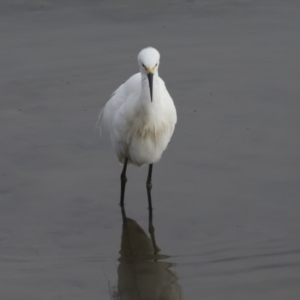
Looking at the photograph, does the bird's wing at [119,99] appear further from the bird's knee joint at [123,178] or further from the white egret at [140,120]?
the bird's knee joint at [123,178]

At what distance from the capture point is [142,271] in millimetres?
4520

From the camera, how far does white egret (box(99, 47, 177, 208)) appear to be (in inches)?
188

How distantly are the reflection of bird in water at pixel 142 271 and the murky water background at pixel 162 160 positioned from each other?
0.04 feet

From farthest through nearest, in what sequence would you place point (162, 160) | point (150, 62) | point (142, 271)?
point (162, 160) < point (142, 271) < point (150, 62)

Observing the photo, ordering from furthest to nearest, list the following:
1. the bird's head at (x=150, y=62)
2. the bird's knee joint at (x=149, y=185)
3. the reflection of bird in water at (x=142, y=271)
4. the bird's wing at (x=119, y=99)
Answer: the bird's knee joint at (x=149, y=185) → the bird's wing at (x=119, y=99) → the bird's head at (x=150, y=62) → the reflection of bird in water at (x=142, y=271)

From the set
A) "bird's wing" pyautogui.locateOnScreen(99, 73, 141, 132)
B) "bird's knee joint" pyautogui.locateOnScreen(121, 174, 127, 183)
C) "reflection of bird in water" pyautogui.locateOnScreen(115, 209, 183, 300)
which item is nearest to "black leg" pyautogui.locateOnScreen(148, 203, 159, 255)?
"reflection of bird in water" pyautogui.locateOnScreen(115, 209, 183, 300)

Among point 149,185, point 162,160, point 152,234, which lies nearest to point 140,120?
point 149,185

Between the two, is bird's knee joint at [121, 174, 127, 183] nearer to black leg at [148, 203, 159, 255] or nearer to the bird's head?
black leg at [148, 203, 159, 255]

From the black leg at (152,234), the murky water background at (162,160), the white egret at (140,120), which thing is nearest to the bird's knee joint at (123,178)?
the white egret at (140,120)

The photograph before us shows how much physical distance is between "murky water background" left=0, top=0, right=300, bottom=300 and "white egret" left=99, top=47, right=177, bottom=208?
A: 0.42 metres

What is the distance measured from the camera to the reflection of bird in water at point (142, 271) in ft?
13.9

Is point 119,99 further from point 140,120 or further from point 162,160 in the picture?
point 162,160

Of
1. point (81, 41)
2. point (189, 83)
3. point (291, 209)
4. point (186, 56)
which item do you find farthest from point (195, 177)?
point (81, 41)

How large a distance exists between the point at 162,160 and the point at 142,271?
5.08 ft
